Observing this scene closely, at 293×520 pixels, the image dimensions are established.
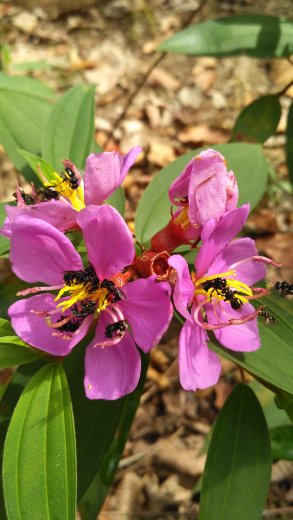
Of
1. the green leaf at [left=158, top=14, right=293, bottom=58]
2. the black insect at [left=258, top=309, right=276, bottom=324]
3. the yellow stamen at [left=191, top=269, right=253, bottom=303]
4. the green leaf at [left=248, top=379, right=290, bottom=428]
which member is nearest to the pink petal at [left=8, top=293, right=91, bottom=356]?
the yellow stamen at [left=191, top=269, right=253, bottom=303]

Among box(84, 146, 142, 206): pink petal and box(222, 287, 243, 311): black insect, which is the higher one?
box(84, 146, 142, 206): pink petal

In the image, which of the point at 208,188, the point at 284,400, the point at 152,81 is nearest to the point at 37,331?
the point at 208,188

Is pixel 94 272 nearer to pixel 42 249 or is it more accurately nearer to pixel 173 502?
pixel 42 249

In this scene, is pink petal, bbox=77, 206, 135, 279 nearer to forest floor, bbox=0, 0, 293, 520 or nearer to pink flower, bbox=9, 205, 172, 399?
pink flower, bbox=9, 205, 172, 399

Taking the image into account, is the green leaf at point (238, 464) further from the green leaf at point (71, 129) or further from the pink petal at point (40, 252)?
the green leaf at point (71, 129)

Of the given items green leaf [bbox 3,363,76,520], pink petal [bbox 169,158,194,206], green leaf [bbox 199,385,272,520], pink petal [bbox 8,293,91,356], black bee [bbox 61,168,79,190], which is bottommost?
green leaf [bbox 199,385,272,520]

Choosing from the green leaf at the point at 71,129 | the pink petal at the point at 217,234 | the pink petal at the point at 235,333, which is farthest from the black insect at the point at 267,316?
the green leaf at the point at 71,129
